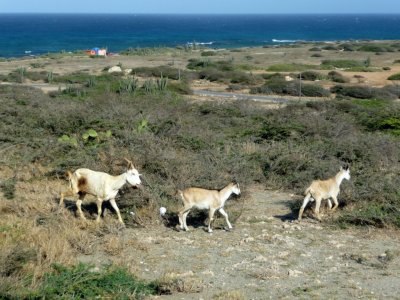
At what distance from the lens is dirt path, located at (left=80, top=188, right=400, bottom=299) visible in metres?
8.78

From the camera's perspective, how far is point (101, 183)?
11.6 meters

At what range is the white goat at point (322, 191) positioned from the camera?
1191 cm

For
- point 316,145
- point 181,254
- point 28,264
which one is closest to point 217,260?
point 181,254

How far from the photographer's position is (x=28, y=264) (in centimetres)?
884

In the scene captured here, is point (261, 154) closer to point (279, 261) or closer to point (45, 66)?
point (279, 261)

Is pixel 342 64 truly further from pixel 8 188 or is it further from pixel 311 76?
pixel 8 188

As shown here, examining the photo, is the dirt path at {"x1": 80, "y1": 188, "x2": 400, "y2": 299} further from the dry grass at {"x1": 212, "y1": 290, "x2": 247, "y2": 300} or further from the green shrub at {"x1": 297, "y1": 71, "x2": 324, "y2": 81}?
the green shrub at {"x1": 297, "y1": 71, "x2": 324, "y2": 81}

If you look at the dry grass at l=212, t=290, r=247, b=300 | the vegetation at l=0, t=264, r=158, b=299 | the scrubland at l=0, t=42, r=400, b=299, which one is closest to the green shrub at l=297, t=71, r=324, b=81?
the scrubland at l=0, t=42, r=400, b=299

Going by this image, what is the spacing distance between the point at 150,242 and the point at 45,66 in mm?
49062

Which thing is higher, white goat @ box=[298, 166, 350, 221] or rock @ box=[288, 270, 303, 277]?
white goat @ box=[298, 166, 350, 221]

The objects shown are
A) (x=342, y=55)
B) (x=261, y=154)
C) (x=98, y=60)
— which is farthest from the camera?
(x=342, y=55)

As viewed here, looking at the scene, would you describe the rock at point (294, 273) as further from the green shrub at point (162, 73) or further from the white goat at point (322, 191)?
the green shrub at point (162, 73)

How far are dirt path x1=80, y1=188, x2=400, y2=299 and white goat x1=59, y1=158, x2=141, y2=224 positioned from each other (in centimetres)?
80

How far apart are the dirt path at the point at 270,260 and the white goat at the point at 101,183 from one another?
80 centimetres
